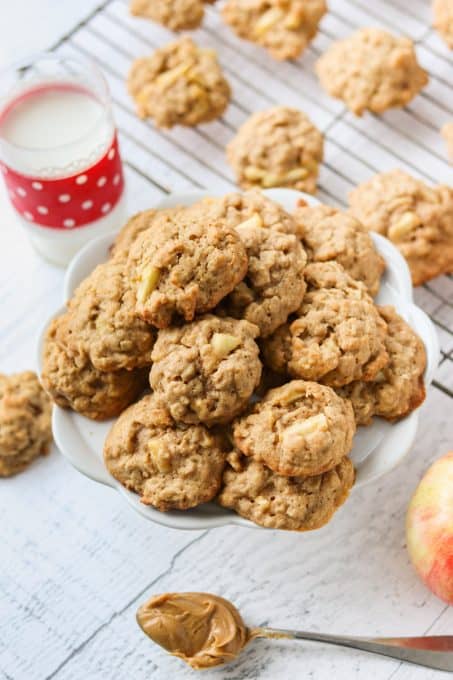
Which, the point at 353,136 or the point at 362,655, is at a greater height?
the point at 353,136

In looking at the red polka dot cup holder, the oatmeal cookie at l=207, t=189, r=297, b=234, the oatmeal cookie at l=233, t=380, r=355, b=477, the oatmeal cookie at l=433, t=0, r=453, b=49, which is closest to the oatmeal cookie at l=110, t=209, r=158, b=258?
the oatmeal cookie at l=207, t=189, r=297, b=234

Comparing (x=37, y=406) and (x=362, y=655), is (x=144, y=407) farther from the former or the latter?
(x=362, y=655)

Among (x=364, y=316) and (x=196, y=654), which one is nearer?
(x=364, y=316)

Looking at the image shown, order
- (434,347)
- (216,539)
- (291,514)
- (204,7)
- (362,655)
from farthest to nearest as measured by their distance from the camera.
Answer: (204,7) → (216,539) → (362,655) → (434,347) → (291,514)

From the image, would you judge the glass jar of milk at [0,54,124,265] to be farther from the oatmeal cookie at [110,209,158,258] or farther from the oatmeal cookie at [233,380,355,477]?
the oatmeal cookie at [233,380,355,477]

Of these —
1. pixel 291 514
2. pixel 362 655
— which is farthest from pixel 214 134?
pixel 362 655

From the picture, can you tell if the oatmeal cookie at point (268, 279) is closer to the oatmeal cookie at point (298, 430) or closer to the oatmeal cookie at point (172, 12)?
the oatmeal cookie at point (298, 430)

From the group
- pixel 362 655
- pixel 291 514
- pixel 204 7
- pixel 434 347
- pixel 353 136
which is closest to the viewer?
pixel 291 514
